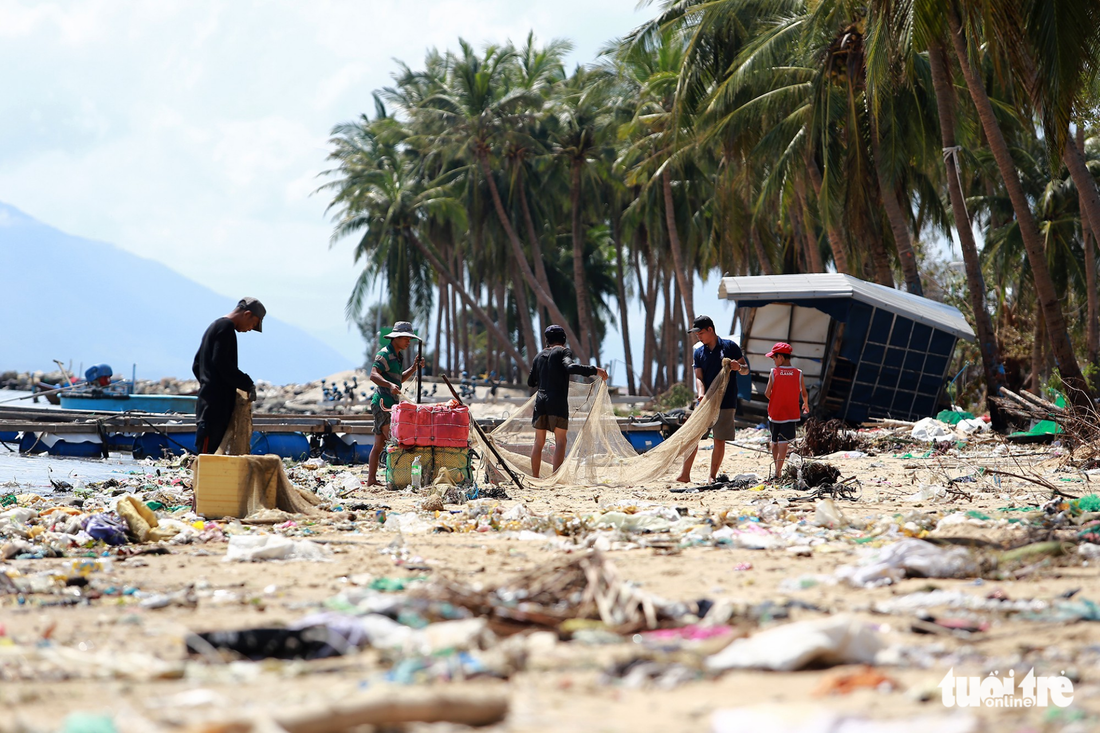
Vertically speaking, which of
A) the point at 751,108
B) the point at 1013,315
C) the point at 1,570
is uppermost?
the point at 751,108

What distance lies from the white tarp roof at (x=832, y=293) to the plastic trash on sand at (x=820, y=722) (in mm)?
15561

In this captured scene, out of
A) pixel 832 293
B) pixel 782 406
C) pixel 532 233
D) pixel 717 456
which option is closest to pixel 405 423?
pixel 717 456

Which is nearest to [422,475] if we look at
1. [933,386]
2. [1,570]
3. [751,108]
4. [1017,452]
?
[1,570]

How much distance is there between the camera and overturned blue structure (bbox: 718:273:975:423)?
17859 millimetres

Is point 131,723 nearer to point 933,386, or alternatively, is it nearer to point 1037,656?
point 1037,656

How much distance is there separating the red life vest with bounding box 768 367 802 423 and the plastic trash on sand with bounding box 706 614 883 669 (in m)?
6.08

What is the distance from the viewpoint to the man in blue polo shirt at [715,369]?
916cm

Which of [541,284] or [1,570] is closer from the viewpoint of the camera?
[1,570]

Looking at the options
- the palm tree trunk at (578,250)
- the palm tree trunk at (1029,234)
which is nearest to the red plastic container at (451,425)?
the palm tree trunk at (1029,234)

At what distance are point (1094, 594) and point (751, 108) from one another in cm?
1856

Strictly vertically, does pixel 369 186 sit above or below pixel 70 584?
above

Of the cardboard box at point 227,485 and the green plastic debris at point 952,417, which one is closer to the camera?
the cardboard box at point 227,485

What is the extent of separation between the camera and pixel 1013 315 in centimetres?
2888

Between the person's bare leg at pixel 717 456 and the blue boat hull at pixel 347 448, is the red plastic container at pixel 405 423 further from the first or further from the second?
the blue boat hull at pixel 347 448
